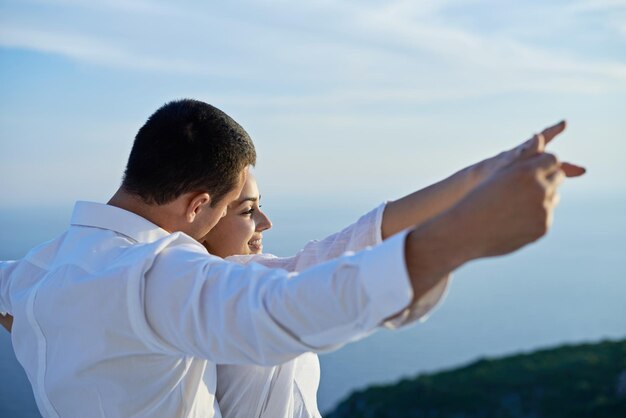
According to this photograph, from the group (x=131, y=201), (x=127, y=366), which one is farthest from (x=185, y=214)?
(x=127, y=366)

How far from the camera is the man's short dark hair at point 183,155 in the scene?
1474 mm

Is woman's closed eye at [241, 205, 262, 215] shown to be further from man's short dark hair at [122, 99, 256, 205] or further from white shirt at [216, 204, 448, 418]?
man's short dark hair at [122, 99, 256, 205]

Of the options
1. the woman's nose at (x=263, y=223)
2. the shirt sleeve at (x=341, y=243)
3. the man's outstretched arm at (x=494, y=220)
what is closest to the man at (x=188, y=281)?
the man's outstretched arm at (x=494, y=220)

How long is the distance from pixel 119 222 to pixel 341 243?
46 centimetres

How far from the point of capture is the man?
35.8 inches

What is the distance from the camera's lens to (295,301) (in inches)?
38.9

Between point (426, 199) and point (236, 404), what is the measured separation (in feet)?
1.85

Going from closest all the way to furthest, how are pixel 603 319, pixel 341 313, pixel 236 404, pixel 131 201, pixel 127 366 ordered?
pixel 341 313
pixel 127 366
pixel 131 201
pixel 236 404
pixel 603 319

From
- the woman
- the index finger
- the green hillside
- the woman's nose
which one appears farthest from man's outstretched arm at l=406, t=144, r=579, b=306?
the green hillside

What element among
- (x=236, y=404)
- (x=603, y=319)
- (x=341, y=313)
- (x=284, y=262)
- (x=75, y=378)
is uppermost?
(x=341, y=313)

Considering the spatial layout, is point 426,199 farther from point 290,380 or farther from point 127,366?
point 127,366

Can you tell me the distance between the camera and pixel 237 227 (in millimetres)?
1888

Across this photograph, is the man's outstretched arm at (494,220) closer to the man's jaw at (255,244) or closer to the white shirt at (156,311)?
the white shirt at (156,311)

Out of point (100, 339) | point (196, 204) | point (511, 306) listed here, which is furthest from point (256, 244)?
point (511, 306)
